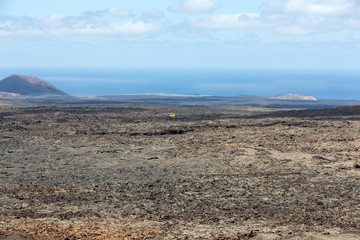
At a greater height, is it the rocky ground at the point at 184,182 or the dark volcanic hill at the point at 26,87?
the dark volcanic hill at the point at 26,87

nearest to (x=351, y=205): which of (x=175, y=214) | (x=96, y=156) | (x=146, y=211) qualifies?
(x=175, y=214)

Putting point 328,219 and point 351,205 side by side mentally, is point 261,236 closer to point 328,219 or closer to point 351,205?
point 328,219

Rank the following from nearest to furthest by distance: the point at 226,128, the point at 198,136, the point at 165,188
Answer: the point at 165,188
the point at 198,136
the point at 226,128

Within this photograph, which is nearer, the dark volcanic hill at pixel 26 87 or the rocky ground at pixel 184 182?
the rocky ground at pixel 184 182

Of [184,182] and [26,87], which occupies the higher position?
[26,87]
